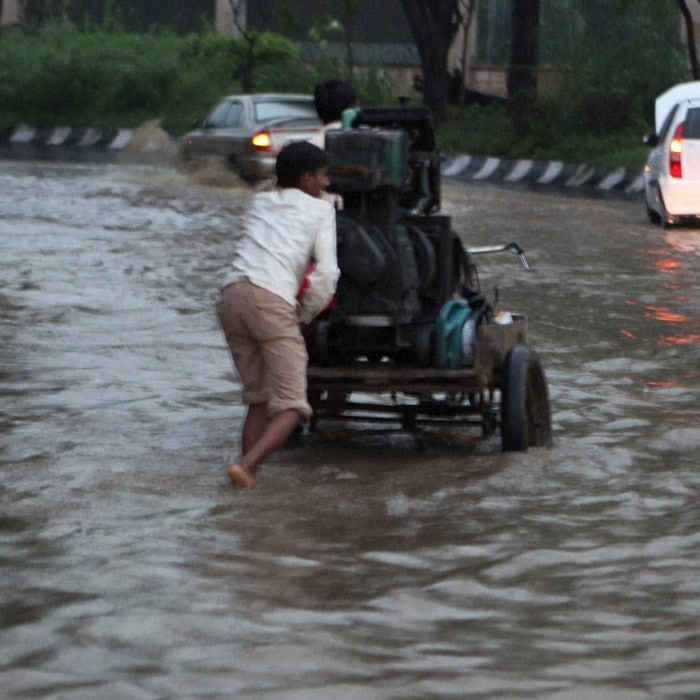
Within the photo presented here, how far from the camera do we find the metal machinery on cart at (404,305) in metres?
7.00

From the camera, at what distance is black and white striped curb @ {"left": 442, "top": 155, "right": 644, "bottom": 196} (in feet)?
86.4

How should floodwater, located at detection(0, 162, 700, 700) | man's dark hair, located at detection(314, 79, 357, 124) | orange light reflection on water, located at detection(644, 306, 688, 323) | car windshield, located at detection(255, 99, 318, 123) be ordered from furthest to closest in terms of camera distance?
car windshield, located at detection(255, 99, 318, 123)
orange light reflection on water, located at detection(644, 306, 688, 323)
man's dark hair, located at detection(314, 79, 357, 124)
floodwater, located at detection(0, 162, 700, 700)

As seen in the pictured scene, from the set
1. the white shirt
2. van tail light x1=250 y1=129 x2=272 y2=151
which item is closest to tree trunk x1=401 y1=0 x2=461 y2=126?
van tail light x1=250 y1=129 x2=272 y2=151

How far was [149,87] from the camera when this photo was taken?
A: 38.3 metres

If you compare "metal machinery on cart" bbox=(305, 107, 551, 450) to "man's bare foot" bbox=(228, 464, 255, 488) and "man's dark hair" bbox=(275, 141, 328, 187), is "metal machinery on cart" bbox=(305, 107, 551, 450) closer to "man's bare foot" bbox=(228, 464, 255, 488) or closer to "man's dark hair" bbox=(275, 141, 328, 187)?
"man's dark hair" bbox=(275, 141, 328, 187)

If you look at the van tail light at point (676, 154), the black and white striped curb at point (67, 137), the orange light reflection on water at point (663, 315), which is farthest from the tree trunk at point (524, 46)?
the orange light reflection on water at point (663, 315)

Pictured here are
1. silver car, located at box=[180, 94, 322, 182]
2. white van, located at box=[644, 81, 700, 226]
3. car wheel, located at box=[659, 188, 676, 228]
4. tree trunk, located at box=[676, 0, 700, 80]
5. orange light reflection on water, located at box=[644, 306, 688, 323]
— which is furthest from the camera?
tree trunk, located at box=[676, 0, 700, 80]

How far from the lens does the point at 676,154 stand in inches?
736

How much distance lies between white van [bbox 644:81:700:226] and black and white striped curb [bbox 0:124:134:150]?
1766 cm

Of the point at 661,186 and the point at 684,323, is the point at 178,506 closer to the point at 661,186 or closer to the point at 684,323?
the point at 684,323

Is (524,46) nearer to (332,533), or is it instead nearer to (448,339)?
(448,339)

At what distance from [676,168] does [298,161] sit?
12.4m

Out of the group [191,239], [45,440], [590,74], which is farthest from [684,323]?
[590,74]

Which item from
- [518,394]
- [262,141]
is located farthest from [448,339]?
[262,141]
